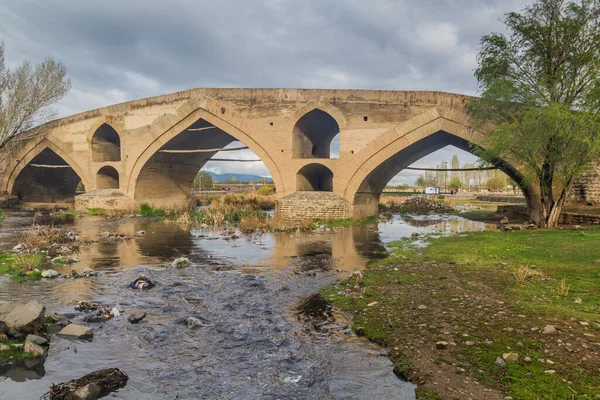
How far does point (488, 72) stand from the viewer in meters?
16.6

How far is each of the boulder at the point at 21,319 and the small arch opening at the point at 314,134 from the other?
1828 cm

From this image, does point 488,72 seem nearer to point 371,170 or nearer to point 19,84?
point 371,170

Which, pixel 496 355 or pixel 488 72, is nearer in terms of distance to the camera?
pixel 496 355

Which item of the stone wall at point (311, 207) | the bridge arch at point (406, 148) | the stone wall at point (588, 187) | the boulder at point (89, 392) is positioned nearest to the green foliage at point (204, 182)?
the stone wall at point (311, 207)

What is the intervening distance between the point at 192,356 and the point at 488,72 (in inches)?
664

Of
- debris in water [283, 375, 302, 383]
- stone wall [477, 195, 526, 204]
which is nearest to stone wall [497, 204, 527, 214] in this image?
stone wall [477, 195, 526, 204]

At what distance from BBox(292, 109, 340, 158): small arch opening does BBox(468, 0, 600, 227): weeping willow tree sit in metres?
9.48

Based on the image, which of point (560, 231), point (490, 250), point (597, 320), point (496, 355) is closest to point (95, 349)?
point (496, 355)

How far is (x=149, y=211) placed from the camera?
90.5ft

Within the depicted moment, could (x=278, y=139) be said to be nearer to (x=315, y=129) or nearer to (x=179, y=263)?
(x=315, y=129)

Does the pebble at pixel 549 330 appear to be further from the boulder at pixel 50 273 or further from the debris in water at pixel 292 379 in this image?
the boulder at pixel 50 273

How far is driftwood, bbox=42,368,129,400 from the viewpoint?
3.85 meters

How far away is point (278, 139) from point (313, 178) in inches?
161

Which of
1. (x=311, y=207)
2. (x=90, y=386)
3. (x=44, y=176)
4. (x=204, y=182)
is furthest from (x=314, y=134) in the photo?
(x=204, y=182)
